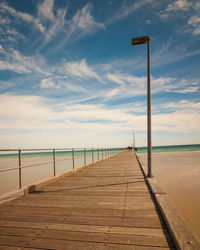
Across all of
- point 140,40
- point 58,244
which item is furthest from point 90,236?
point 140,40

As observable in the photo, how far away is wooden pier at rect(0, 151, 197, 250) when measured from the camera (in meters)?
2.08

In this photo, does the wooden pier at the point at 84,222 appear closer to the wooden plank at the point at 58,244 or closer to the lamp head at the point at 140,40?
the wooden plank at the point at 58,244

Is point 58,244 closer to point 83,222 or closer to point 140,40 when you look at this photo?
point 83,222

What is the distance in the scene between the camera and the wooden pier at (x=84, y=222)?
208 centimetres

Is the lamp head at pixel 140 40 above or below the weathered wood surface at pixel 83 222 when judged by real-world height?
above

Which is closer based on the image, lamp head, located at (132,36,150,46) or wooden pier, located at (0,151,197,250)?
wooden pier, located at (0,151,197,250)

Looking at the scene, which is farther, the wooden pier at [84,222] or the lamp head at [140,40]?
the lamp head at [140,40]

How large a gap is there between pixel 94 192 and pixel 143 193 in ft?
4.11

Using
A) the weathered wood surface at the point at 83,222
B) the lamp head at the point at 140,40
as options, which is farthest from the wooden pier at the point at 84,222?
the lamp head at the point at 140,40

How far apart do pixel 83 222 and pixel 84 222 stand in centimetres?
2

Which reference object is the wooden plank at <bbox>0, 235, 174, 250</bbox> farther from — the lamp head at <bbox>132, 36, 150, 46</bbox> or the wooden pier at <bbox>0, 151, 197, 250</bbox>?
the lamp head at <bbox>132, 36, 150, 46</bbox>

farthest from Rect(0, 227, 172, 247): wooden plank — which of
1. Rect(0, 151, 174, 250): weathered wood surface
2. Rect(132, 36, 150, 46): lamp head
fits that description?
Rect(132, 36, 150, 46): lamp head

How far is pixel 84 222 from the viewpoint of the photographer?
104 inches

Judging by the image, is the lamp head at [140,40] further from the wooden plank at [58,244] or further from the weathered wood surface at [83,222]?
the wooden plank at [58,244]
